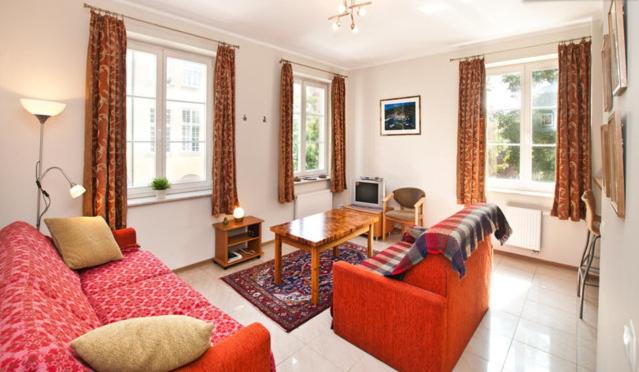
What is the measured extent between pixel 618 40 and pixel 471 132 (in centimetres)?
328

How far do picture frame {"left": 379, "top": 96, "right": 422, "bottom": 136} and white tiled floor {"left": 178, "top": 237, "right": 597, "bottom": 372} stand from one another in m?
2.34

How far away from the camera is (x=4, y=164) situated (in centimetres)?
233

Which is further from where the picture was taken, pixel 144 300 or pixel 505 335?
pixel 505 335

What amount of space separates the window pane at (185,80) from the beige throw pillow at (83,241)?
1.56 metres

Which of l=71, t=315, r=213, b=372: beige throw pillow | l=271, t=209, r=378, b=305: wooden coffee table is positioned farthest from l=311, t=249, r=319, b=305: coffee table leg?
l=71, t=315, r=213, b=372: beige throw pillow

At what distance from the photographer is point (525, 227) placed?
361 centimetres

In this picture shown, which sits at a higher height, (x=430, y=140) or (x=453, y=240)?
(x=430, y=140)

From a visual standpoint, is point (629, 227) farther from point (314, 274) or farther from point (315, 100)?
point (315, 100)

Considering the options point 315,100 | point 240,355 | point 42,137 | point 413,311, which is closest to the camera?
point 240,355

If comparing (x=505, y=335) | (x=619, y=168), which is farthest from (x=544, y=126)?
(x=619, y=168)

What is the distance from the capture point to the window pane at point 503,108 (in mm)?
3729

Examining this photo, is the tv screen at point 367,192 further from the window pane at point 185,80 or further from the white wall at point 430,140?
the window pane at point 185,80

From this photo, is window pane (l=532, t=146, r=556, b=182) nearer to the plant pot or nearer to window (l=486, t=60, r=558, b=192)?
window (l=486, t=60, r=558, b=192)

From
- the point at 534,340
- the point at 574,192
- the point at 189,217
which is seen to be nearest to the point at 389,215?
the point at 574,192
